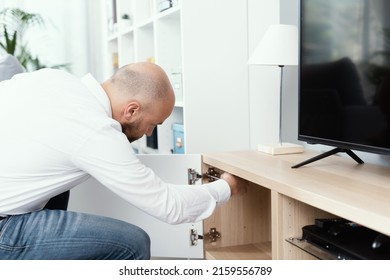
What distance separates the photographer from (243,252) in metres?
1.85

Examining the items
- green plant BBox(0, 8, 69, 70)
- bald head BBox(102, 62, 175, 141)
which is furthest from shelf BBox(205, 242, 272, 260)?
green plant BBox(0, 8, 69, 70)

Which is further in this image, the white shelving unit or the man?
the white shelving unit

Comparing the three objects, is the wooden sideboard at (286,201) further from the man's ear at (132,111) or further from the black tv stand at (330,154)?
the man's ear at (132,111)

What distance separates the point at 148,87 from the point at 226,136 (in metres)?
0.81

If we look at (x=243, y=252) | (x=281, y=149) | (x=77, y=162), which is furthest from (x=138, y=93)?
(x=243, y=252)

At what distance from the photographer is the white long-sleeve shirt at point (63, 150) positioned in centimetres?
118

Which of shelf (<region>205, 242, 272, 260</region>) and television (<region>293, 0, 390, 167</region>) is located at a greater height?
television (<region>293, 0, 390, 167</region>)

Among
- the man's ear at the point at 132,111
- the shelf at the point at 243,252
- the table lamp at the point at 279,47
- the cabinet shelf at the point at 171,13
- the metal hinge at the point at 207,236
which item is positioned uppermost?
the cabinet shelf at the point at 171,13

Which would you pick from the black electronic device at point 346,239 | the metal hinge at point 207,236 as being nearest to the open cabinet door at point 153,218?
the metal hinge at point 207,236

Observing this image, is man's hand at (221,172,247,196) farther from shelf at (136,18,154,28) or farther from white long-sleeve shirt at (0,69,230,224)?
shelf at (136,18,154,28)

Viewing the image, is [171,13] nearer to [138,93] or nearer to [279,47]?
[279,47]

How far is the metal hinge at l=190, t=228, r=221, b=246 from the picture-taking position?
1826 millimetres

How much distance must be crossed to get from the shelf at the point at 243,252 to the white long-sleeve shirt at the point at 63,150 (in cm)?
54
